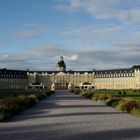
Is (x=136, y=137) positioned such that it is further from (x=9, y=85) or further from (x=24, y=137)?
(x=9, y=85)

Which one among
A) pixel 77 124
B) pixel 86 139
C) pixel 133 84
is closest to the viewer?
pixel 86 139

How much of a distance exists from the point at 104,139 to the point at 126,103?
555 inches

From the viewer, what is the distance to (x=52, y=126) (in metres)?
15.7

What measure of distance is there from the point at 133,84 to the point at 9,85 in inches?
2372

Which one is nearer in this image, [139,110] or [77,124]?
[77,124]

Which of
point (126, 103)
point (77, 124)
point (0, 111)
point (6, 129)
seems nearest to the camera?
point (6, 129)

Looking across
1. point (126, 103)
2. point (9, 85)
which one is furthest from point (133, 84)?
point (126, 103)

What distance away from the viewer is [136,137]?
505 inches

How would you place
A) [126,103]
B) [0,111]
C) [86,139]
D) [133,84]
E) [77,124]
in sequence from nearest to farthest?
1. [86,139]
2. [77,124]
3. [0,111]
4. [126,103]
5. [133,84]

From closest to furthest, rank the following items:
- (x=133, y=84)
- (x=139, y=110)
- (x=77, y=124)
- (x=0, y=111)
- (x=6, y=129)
Answer: (x=6, y=129), (x=77, y=124), (x=0, y=111), (x=139, y=110), (x=133, y=84)

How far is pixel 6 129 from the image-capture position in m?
14.9

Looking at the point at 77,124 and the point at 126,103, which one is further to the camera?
the point at 126,103

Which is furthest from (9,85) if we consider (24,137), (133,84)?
(24,137)

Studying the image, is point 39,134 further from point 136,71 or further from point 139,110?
point 136,71
